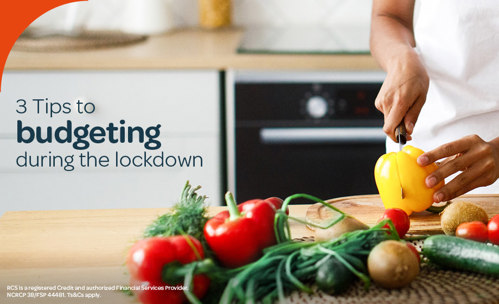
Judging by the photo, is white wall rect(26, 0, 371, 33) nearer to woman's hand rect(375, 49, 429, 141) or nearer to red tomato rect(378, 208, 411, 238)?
woman's hand rect(375, 49, 429, 141)

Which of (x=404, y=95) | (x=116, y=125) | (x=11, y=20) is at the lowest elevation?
(x=116, y=125)

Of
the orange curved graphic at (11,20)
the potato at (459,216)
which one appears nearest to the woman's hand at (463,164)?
the potato at (459,216)

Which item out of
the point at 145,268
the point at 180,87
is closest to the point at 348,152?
the point at 180,87

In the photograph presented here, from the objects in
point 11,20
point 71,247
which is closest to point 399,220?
point 71,247

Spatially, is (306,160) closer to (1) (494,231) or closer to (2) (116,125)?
(2) (116,125)

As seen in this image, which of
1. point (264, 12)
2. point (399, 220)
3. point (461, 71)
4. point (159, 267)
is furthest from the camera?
point (264, 12)

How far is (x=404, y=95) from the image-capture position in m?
1.23

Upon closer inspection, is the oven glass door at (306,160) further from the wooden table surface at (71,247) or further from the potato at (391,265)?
the potato at (391,265)

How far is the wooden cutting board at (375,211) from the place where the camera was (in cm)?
110

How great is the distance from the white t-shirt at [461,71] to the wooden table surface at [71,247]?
1.65 feet

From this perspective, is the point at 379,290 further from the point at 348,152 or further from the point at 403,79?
the point at 348,152

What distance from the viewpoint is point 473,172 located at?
1.18 metres

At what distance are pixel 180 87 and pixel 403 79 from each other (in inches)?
36.9

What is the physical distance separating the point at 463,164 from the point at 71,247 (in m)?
0.67
